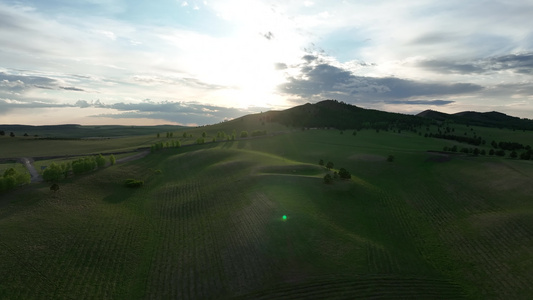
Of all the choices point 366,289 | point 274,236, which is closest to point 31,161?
point 274,236

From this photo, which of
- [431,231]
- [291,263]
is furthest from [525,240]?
[291,263]

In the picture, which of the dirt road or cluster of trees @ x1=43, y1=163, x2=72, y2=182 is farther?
the dirt road

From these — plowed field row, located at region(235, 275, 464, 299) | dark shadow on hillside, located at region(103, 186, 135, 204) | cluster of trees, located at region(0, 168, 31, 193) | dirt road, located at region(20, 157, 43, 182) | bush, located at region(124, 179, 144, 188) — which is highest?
cluster of trees, located at region(0, 168, 31, 193)

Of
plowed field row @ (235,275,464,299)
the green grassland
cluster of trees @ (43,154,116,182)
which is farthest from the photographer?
cluster of trees @ (43,154,116,182)

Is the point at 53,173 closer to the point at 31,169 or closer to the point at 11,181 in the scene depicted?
the point at 11,181

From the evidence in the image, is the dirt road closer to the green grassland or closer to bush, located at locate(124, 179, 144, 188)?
the green grassland

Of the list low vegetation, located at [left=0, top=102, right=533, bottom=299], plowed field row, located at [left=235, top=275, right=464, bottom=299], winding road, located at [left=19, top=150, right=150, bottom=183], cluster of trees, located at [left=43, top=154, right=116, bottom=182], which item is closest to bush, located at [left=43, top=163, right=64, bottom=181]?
cluster of trees, located at [left=43, top=154, right=116, bottom=182]

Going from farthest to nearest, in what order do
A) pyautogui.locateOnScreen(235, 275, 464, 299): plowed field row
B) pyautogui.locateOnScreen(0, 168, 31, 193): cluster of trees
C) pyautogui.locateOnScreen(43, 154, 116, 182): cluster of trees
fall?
pyautogui.locateOnScreen(43, 154, 116, 182): cluster of trees → pyautogui.locateOnScreen(0, 168, 31, 193): cluster of trees → pyautogui.locateOnScreen(235, 275, 464, 299): plowed field row

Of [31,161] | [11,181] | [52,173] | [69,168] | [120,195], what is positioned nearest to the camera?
[11,181]
